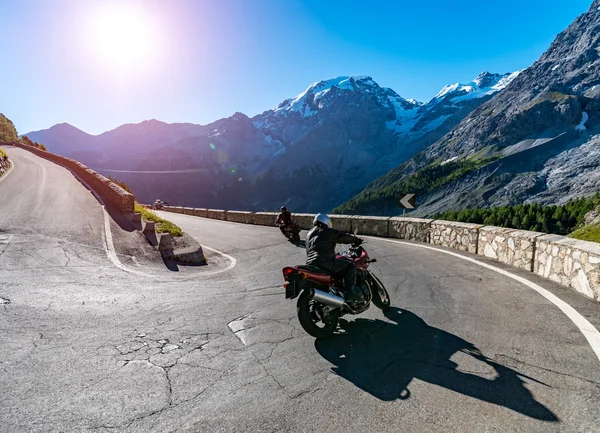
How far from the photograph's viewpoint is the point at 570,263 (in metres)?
5.86

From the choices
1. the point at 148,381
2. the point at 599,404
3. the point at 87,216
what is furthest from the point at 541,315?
the point at 87,216

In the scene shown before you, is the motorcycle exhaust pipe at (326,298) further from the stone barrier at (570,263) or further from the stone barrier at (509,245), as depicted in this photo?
the stone barrier at (509,245)

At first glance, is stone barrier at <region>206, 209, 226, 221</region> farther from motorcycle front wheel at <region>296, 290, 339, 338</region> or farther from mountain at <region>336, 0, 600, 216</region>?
mountain at <region>336, 0, 600, 216</region>

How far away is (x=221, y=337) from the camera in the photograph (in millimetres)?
4246

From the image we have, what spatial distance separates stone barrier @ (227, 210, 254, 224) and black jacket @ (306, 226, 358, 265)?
57.5 ft

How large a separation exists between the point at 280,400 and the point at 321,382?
49 cm

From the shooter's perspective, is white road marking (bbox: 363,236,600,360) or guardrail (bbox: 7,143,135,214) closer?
white road marking (bbox: 363,236,600,360)

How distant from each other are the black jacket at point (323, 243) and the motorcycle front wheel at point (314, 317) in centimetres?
51

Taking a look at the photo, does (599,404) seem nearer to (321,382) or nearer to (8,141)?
(321,382)

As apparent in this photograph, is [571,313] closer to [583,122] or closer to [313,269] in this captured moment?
[313,269]

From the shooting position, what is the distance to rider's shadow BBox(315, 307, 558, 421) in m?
3.03

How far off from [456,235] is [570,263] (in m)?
4.42

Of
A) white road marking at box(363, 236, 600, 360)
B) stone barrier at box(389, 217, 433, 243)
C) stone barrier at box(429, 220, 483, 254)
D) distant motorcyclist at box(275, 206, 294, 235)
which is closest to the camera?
white road marking at box(363, 236, 600, 360)

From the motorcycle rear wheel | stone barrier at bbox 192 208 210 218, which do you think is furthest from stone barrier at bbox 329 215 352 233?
stone barrier at bbox 192 208 210 218
